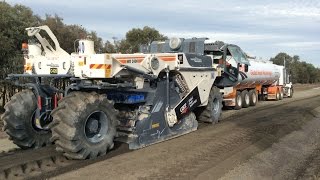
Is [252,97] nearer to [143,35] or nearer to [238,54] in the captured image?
[238,54]

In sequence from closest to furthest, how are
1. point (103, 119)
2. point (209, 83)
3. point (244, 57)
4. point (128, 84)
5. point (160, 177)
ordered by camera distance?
1. point (160, 177)
2. point (103, 119)
3. point (128, 84)
4. point (209, 83)
5. point (244, 57)

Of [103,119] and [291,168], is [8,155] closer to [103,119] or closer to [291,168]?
[103,119]

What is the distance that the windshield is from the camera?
16.9 meters

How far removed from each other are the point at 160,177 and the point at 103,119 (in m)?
2.17

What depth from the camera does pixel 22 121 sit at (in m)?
9.34

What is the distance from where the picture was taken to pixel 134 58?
9859 millimetres

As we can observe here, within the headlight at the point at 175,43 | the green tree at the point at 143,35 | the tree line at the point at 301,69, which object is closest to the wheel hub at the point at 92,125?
the headlight at the point at 175,43

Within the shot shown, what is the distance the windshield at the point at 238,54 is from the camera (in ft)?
55.6

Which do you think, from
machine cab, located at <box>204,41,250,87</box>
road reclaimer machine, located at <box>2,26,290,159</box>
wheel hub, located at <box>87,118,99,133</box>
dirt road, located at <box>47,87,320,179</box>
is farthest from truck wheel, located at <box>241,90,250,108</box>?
wheel hub, located at <box>87,118,99,133</box>

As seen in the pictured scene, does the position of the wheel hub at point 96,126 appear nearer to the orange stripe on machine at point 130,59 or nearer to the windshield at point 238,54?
the orange stripe on machine at point 130,59

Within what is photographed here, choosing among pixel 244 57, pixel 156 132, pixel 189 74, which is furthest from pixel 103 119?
pixel 244 57

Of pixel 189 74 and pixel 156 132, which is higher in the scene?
pixel 189 74

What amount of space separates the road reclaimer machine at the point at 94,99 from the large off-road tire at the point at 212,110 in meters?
1.46

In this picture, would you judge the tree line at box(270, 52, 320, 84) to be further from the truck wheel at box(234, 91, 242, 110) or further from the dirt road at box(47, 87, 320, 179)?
the dirt road at box(47, 87, 320, 179)
